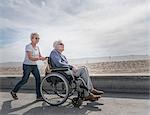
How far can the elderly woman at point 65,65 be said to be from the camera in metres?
4.86

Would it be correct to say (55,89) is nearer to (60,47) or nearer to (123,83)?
(60,47)

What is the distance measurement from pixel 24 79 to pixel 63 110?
4.22ft

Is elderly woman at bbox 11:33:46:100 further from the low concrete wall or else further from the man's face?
the low concrete wall

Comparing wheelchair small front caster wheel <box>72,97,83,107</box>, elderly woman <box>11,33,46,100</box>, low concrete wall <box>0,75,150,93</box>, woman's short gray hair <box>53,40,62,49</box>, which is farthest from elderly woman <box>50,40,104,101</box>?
low concrete wall <box>0,75,150,93</box>

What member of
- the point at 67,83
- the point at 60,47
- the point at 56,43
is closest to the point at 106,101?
the point at 67,83

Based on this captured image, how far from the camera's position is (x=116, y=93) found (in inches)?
234

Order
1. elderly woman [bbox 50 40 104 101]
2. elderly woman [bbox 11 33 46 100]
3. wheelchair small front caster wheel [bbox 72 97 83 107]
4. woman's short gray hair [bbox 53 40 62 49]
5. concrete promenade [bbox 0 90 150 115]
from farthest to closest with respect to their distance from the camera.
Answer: elderly woman [bbox 11 33 46 100], woman's short gray hair [bbox 53 40 62 49], elderly woman [bbox 50 40 104 101], wheelchair small front caster wheel [bbox 72 97 83 107], concrete promenade [bbox 0 90 150 115]

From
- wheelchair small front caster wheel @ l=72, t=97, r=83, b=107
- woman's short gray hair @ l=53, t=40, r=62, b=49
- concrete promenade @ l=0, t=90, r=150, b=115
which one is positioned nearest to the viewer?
concrete promenade @ l=0, t=90, r=150, b=115

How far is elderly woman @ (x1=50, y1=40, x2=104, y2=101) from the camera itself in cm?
486

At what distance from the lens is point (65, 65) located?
4.98 m

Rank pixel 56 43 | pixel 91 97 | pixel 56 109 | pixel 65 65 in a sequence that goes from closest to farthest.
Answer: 1. pixel 56 109
2. pixel 91 97
3. pixel 65 65
4. pixel 56 43

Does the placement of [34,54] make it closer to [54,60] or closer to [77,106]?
[54,60]

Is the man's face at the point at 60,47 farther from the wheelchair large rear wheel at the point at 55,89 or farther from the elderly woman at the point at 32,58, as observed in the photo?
the wheelchair large rear wheel at the point at 55,89

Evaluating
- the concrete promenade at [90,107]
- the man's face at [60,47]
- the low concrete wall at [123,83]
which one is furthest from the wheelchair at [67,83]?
the low concrete wall at [123,83]
